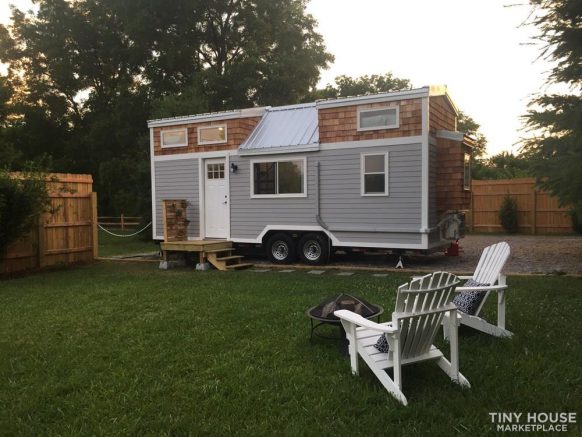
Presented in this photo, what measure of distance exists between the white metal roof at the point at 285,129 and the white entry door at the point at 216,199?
0.92 meters

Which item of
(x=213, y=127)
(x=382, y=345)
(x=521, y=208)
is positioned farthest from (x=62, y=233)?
(x=521, y=208)

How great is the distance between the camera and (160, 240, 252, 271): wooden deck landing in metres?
10.4

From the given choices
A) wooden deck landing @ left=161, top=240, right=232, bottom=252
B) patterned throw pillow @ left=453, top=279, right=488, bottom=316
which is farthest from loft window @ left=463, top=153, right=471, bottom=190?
patterned throw pillow @ left=453, top=279, right=488, bottom=316

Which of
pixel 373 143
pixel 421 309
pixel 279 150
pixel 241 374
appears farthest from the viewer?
pixel 279 150

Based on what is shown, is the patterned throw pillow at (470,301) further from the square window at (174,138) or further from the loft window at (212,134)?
the square window at (174,138)

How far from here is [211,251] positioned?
1054cm

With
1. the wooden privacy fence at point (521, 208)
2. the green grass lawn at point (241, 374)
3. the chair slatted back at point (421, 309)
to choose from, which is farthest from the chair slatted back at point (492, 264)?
the wooden privacy fence at point (521, 208)

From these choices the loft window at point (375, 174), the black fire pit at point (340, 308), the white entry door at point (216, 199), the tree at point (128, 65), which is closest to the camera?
the black fire pit at point (340, 308)

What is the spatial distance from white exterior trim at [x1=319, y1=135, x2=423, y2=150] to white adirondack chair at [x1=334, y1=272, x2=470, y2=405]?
21.2 feet

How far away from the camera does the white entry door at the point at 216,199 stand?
11.7m

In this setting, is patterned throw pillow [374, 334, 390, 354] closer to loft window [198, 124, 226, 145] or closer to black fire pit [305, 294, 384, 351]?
black fire pit [305, 294, 384, 351]

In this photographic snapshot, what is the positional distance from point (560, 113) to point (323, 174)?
4.59m

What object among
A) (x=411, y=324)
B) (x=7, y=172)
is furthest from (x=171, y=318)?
(x=7, y=172)

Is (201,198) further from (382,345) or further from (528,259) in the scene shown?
(382,345)
